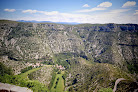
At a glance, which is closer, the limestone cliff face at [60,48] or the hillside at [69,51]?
the hillside at [69,51]

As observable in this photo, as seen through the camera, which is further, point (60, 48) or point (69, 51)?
point (60, 48)

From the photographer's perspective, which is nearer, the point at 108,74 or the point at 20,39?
the point at 108,74

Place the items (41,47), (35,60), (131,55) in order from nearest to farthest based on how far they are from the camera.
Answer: (35,60), (131,55), (41,47)

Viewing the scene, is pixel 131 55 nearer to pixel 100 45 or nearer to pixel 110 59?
pixel 110 59

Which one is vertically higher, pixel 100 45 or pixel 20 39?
pixel 20 39

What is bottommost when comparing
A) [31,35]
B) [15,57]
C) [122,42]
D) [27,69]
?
[27,69]

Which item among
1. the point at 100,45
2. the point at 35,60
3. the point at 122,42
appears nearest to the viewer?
the point at 35,60

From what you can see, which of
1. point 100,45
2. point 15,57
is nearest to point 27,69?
point 15,57

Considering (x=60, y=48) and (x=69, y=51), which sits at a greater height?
(x=60, y=48)

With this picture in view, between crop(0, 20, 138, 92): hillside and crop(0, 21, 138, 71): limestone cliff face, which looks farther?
crop(0, 21, 138, 71): limestone cliff face

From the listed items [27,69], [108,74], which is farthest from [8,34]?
[108,74]
